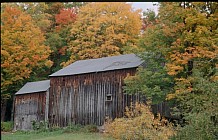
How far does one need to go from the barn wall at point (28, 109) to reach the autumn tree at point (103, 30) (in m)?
6.64

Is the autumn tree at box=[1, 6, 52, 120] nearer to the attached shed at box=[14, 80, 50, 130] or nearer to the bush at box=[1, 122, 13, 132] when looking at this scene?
the attached shed at box=[14, 80, 50, 130]

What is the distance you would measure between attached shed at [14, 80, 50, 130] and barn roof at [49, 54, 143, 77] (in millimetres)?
2161

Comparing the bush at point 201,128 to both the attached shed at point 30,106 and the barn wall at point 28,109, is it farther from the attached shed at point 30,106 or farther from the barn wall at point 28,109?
the barn wall at point 28,109

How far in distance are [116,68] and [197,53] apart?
7.28m

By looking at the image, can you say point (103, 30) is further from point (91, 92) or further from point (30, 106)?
point (91, 92)

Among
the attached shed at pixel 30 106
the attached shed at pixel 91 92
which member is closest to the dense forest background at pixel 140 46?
the attached shed at pixel 30 106

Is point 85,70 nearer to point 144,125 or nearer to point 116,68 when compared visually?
point 116,68

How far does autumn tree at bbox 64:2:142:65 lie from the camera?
32.1 meters

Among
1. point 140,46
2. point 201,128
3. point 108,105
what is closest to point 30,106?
point 108,105

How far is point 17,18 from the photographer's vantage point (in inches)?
1132

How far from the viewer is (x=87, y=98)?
22688 mm

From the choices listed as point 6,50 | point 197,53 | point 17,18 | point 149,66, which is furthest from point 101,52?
point 197,53

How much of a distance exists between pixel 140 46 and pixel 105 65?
5.75m

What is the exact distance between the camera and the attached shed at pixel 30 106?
2502 cm
